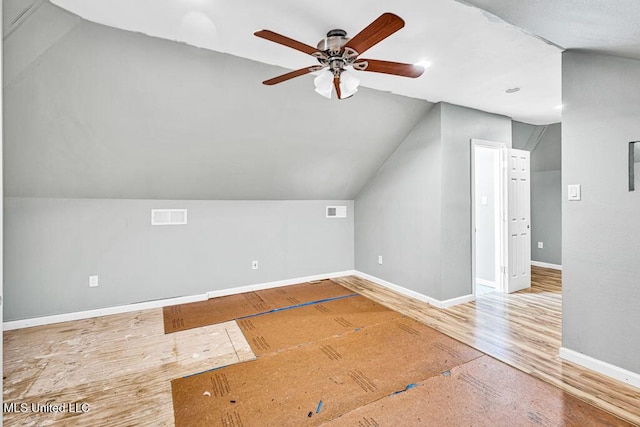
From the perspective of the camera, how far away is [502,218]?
4.48 m

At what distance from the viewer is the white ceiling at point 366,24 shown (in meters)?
2.01

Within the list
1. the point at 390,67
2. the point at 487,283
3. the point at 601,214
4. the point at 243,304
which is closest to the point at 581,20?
the point at 390,67

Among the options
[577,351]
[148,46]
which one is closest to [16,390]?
[148,46]

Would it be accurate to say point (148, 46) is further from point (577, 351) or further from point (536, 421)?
point (577, 351)

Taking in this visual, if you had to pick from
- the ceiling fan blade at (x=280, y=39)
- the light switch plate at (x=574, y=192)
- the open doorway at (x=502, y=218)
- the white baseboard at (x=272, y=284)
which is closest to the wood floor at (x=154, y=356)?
the open doorway at (x=502, y=218)

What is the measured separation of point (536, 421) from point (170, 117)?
3.77 metres

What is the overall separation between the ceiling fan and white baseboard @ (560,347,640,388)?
2550 mm

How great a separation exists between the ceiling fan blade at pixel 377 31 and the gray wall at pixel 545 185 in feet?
15.5

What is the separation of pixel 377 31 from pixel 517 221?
13.0 ft

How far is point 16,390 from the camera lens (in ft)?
7.55

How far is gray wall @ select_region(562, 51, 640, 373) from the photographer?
91.2 inches

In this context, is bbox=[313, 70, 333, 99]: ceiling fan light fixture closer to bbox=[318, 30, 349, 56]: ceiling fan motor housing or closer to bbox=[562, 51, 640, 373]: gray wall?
bbox=[318, 30, 349, 56]: ceiling fan motor housing

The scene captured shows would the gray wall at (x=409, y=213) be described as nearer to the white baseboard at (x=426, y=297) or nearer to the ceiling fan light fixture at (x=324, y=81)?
the white baseboard at (x=426, y=297)

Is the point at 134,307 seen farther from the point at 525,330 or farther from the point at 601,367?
the point at 601,367
